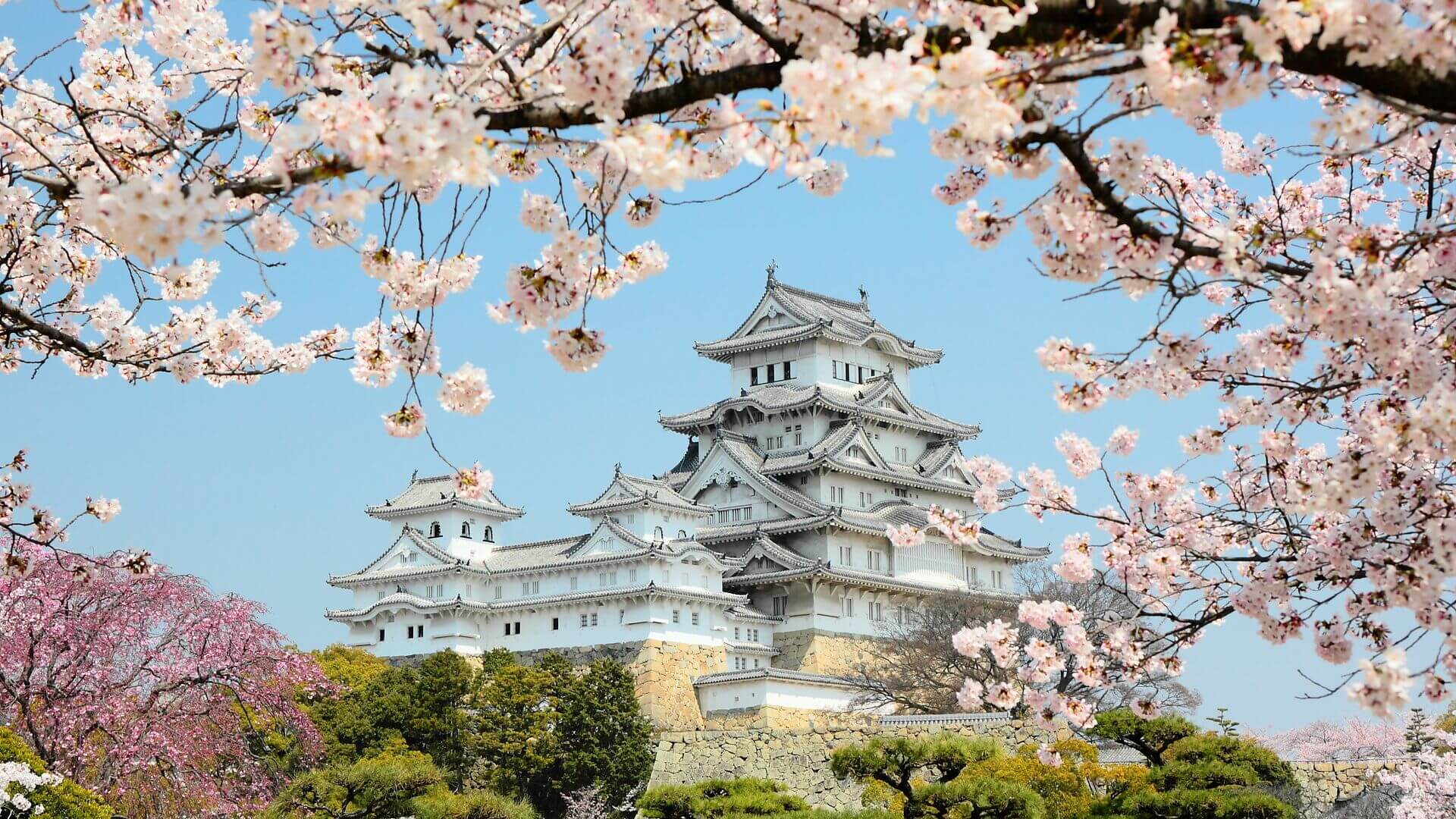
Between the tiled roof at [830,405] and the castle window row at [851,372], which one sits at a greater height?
the castle window row at [851,372]

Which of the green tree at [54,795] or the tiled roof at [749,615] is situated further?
the tiled roof at [749,615]

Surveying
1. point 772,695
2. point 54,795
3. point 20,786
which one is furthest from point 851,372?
point 20,786

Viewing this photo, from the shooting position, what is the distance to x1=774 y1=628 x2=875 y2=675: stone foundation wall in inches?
1569

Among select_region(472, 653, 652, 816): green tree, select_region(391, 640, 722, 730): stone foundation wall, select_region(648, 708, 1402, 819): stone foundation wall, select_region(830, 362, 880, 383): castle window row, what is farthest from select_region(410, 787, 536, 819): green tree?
select_region(830, 362, 880, 383): castle window row

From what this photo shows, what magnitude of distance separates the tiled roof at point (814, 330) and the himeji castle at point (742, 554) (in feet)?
0.34

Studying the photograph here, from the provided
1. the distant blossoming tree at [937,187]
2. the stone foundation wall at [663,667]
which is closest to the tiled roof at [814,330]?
the stone foundation wall at [663,667]

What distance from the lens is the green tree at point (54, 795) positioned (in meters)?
14.0

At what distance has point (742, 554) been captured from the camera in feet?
141

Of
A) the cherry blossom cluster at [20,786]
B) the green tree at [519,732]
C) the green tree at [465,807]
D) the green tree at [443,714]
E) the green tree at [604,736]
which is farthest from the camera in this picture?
the green tree at [443,714]

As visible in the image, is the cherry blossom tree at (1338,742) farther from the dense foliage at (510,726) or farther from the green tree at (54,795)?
the green tree at (54,795)

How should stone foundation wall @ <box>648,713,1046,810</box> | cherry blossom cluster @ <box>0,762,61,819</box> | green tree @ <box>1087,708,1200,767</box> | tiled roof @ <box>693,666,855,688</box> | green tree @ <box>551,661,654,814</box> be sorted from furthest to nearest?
tiled roof @ <box>693,666,855,688</box> → green tree @ <box>551,661,654,814</box> → stone foundation wall @ <box>648,713,1046,810</box> → green tree @ <box>1087,708,1200,767</box> → cherry blossom cluster @ <box>0,762,61,819</box>

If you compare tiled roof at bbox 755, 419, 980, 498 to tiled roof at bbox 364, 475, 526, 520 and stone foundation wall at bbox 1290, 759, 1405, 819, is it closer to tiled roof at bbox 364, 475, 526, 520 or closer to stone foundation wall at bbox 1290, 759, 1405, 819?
tiled roof at bbox 364, 475, 526, 520

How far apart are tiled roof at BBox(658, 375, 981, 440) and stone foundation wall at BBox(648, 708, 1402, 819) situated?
57.7ft

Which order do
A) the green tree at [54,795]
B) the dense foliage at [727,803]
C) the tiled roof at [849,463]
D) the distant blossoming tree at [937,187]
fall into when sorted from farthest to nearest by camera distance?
the tiled roof at [849,463], the dense foliage at [727,803], the green tree at [54,795], the distant blossoming tree at [937,187]
